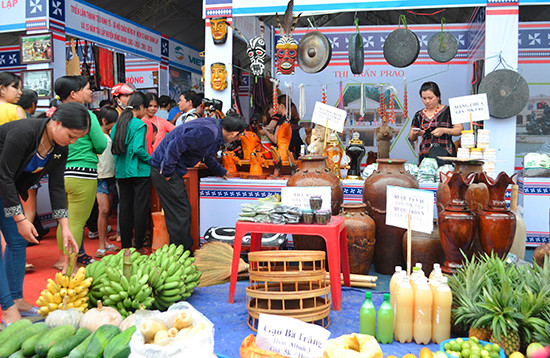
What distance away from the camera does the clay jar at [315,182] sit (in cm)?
399

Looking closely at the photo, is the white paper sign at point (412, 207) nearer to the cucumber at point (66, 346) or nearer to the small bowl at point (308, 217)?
the small bowl at point (308, 217)

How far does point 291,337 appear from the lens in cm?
194

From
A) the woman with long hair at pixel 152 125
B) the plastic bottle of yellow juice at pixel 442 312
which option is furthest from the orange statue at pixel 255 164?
the plastic bottle of yellow juice at pixel 442 312

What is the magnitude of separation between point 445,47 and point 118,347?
21.1ft

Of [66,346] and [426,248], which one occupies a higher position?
[426,248]

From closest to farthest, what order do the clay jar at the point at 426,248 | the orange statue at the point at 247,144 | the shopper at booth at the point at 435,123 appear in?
the clay jar at the point at 426,248 → the shopper at booth at the point at 435,123 → the orange statue at the point at 247,144

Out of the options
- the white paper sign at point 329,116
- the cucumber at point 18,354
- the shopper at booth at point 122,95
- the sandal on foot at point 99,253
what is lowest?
the sandal on foot at point 99,253

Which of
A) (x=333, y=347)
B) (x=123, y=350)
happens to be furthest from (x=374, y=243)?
(x=123, y=350)

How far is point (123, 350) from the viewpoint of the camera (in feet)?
6.38

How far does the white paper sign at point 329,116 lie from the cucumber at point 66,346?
2.91 m

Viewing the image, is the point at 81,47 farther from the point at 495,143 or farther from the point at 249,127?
the point at 495,143

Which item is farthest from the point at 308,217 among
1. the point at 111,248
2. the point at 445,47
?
the point at 445,47

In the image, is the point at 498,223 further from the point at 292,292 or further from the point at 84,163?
the point at 84,163

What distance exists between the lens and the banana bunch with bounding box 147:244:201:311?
3.07 metres
